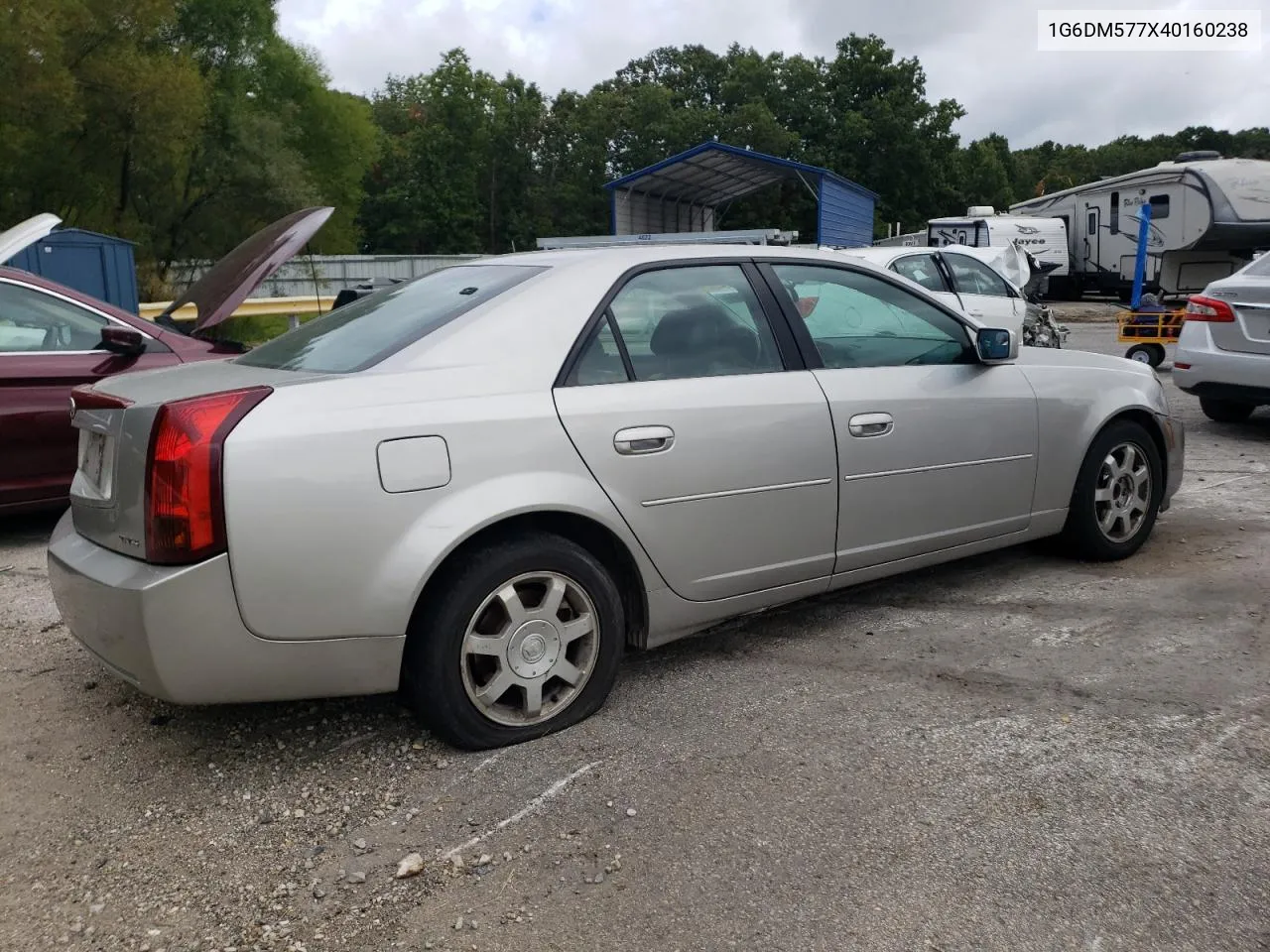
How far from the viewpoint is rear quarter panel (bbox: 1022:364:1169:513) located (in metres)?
4.61

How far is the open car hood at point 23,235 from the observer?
552cm

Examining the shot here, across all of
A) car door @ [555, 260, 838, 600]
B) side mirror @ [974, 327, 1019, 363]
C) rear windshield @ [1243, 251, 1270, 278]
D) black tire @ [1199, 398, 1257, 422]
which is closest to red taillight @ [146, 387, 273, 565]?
car door @ [555, 260, 838, 600]

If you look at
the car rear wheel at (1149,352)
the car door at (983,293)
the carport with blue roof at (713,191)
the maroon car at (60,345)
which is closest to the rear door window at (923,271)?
the car door at (983,293)

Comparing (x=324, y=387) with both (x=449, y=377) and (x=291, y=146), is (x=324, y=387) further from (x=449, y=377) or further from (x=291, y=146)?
(x=291, y=146)

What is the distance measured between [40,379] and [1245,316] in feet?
26.6

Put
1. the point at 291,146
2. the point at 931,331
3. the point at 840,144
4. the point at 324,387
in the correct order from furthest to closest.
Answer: the point at 840,144, the point at 291,146, the point at 931,331, the point at 324,387

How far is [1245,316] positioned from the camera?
26.6 feet

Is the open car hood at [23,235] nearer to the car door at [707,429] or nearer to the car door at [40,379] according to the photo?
the car door at [40,379]

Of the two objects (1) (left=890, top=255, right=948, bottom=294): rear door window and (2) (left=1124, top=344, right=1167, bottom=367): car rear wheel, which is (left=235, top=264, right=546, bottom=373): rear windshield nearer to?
(1) (left=890, top=255, right=948, bottom=294): rear door window

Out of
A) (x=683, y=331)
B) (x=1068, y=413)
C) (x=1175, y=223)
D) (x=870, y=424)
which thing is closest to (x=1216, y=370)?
(x=1068, y=413)

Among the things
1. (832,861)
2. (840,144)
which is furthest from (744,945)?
(840,144)

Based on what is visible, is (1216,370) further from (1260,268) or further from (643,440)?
(643,440)

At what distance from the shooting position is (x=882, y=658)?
3939 mm

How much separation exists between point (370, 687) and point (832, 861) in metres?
1.35
